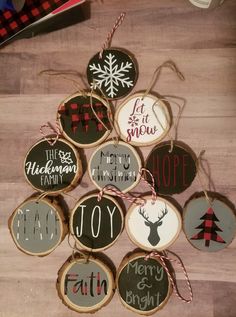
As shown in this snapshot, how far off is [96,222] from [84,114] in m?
0.26

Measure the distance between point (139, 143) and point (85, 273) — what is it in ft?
1.08

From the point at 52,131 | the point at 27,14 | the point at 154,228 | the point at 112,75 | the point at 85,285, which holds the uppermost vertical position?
the point at 27,14

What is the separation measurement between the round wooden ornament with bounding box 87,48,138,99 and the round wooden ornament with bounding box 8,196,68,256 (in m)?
0.30

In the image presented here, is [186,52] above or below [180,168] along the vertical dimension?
above

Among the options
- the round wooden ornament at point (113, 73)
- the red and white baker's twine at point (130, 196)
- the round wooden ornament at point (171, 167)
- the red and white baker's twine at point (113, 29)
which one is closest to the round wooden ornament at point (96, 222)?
the red and white baker's twine at point (130, 196)

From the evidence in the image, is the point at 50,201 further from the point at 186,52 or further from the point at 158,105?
the point at 186,52

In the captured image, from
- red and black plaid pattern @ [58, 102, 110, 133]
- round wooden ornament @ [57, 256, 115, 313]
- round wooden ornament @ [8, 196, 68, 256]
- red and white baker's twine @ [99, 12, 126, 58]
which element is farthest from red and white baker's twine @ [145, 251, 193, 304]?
red and white baker's twine @ [99, 12, 126, 58]

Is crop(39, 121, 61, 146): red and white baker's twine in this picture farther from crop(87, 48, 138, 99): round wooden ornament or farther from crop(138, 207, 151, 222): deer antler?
crop(138, 207, 151, 222): deer antler

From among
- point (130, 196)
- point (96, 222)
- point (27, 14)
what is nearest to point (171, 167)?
point (130, 196)

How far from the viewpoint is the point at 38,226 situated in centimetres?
95

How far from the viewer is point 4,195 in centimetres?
99

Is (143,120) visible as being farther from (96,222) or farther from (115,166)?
(96,222)

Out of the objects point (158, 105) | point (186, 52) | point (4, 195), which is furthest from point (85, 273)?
point (186, 52)

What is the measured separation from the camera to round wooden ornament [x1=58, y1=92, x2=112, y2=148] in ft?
3.16
